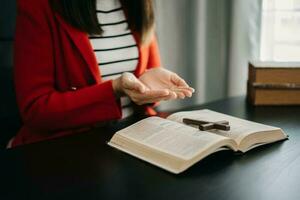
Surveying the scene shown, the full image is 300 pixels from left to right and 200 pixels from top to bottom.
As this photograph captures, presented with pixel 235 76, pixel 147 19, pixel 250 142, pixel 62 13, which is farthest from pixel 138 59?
pixel 250 142

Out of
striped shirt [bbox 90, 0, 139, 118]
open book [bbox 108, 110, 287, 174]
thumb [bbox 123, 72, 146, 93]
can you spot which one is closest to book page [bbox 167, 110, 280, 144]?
open book [bbox 108, 110, 287, 174]

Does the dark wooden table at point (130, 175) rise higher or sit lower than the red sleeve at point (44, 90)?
lower

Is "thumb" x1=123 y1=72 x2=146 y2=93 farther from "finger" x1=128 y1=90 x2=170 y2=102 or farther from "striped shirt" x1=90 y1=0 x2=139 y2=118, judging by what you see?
"striped shirt" x1=90 y1=0 x2=139 y2=118

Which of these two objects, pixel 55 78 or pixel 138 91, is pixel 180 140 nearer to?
pixel 138 91

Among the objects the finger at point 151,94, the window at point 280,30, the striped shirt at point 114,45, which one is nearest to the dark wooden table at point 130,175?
the finger at point 151,94

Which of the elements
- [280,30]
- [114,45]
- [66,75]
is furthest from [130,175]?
[280,30]

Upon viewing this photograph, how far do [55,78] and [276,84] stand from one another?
0.64m

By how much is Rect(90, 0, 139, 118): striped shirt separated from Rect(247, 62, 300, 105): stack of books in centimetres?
40

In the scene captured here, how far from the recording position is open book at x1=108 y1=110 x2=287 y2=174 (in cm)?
80

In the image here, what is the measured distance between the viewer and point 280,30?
1633 mm

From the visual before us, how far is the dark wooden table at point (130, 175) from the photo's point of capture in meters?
0.71

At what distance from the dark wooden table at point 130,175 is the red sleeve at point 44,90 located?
166 millimetres

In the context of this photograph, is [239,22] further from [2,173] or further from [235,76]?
[2,173]

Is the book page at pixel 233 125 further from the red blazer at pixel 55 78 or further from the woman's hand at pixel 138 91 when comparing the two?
the red blazer at pixel 55 78
